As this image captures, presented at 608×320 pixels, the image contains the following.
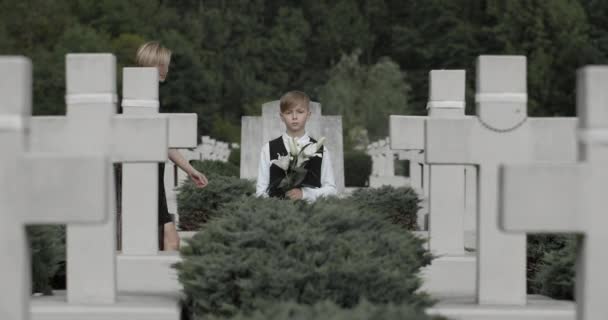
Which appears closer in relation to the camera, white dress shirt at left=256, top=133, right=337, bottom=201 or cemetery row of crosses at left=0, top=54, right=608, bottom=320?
cemetery row of crosses at left=0, top=54, right=608, bottom=320

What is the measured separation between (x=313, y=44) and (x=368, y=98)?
83.2 feet

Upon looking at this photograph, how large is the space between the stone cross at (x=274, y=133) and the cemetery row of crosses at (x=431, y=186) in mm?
2096

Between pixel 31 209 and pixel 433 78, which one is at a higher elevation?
pixel 433 78

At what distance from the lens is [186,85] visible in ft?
204

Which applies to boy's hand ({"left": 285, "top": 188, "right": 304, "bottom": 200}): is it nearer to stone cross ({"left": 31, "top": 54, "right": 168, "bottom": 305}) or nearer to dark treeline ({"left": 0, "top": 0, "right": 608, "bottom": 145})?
stone cross ({"left": 31, "top": 54, "right": 168, "bottom": 305})

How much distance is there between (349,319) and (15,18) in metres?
53.9

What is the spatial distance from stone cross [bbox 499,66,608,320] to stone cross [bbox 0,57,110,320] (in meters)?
1.29

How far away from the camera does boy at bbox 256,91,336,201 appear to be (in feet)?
→ 24.3

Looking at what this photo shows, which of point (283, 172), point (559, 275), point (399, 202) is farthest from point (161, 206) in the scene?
point (399, 202)

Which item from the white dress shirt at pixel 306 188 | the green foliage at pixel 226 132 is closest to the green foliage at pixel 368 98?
the green foliage at pixel 226 132

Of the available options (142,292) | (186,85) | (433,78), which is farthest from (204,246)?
(186,85)

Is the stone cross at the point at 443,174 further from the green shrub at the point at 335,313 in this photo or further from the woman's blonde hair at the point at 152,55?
the green shrub at the point at 335,313

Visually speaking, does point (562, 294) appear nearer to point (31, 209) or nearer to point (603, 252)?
point (603, 252)

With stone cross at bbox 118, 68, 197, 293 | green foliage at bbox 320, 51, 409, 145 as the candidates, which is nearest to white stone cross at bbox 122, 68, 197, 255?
stone cross at bbox 118, 68, 197, 293
